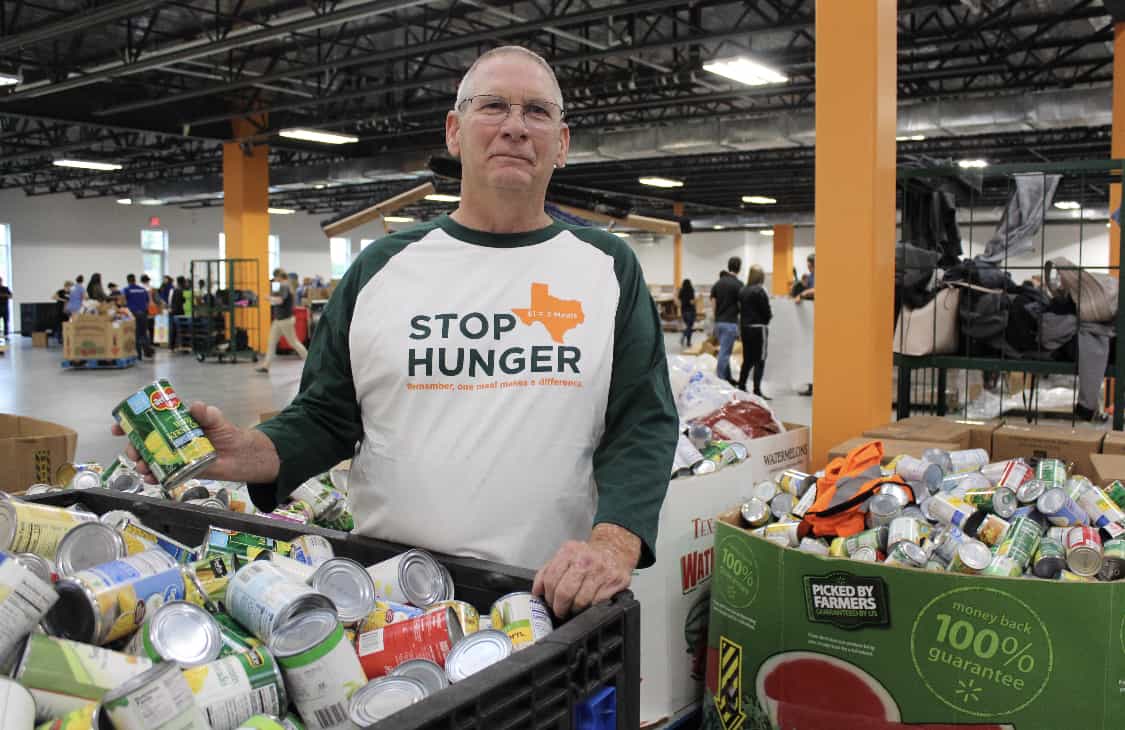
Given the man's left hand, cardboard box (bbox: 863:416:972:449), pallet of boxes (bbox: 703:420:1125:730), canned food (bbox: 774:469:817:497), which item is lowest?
pallet of boxes (bbox: 703:420:1125:730)

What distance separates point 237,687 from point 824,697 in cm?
159

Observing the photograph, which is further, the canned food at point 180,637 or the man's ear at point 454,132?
the man's ear at point 454,132

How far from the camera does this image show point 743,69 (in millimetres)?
9836

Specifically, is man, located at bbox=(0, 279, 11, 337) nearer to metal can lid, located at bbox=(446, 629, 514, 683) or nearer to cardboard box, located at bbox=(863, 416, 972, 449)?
cardboard box, located at bbox=(863, 416, 972, 449)

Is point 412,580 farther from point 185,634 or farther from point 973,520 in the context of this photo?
point 973,520

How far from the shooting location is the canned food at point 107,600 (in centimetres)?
105

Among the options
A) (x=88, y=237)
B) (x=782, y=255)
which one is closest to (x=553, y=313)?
(x=88, y=237)

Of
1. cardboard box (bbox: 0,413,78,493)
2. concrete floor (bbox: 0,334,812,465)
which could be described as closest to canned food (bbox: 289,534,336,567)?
cardboard box (bbox: 0,413,78,493)

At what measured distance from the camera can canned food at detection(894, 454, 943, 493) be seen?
9.14 ft

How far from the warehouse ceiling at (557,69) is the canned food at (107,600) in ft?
14.0

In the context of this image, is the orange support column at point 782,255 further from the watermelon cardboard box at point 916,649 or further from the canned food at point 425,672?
the canned food at point 425,672

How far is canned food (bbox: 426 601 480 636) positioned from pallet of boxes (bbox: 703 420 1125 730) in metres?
1.18

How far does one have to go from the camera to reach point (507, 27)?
10.2 meters

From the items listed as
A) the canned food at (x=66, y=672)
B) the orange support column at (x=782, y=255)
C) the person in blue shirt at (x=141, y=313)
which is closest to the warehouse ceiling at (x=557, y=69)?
the person in blue shirt at (x=141, y=313)
